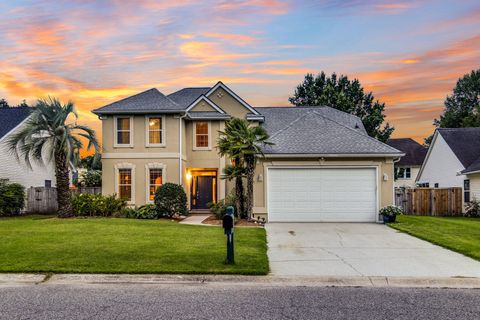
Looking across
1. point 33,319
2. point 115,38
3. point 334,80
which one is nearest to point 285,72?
point 115,38

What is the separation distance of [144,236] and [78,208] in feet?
27.4

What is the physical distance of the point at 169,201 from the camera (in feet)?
68.7

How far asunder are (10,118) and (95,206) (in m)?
11.3

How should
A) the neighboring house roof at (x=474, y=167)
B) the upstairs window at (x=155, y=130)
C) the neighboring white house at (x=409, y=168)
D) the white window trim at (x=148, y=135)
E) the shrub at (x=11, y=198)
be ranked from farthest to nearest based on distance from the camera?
1. the neighboring white house at (x=409, y=168)
2. the neighboring house roof at (x=474, y=167)
3. the upstairs window at (x=155, y=130)
4. the white window trim at (x=148, y=135)
5. the shrub at (x=11, y=198)

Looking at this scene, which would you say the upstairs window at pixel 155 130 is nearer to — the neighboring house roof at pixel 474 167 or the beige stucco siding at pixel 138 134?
the beige stucco siding at pixel 138 134

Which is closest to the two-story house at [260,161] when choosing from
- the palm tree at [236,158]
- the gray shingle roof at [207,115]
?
the gray shingle roof at [207,115]

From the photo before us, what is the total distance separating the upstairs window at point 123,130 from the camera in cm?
2381

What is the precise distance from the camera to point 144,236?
525 inches

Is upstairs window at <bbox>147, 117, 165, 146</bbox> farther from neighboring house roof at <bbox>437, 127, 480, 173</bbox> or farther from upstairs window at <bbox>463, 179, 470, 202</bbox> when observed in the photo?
upstairs window at <bbox>463, 179, 470, 202</bbox>

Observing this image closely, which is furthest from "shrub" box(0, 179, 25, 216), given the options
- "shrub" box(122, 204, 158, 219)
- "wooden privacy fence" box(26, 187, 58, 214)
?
"shrub" box(122, 204, 158, 219)

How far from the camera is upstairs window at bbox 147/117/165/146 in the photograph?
2377 cm

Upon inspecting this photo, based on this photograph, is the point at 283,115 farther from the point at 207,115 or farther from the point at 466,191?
the point at 466,191

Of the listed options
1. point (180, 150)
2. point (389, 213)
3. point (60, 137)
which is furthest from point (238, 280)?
point (180, 150)

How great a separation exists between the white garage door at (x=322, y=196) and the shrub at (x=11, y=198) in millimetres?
14267
